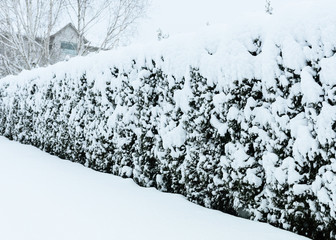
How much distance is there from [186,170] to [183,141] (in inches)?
15.0

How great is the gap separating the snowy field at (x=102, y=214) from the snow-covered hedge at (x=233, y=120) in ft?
0.87

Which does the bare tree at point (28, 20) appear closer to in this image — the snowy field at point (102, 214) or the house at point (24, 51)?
the house at point (24, 51)

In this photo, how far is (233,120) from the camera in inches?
137

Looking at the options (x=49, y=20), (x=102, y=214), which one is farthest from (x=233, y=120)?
(x=49, y=20)

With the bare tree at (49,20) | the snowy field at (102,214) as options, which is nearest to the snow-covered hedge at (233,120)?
the snowy field at (102,214)

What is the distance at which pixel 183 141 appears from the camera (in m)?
4.13

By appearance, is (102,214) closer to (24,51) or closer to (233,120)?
(233,120)

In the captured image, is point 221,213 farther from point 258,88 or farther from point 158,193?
point 258,88

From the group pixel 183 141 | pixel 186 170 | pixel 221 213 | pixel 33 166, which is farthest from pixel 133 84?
pixel 33 166

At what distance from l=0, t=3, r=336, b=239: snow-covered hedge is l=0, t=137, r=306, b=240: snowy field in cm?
27

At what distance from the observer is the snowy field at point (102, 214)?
9.68 feet

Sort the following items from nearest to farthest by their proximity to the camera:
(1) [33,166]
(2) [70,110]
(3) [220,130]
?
(3) [220,130]
(1) [33,166]
(2) [70,110]

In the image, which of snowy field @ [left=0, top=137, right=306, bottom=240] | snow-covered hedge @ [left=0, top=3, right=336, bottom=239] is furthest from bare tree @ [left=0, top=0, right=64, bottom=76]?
snowy field @ [left=0, top=137, right=306, bottom=240]

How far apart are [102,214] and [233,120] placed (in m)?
1.83
